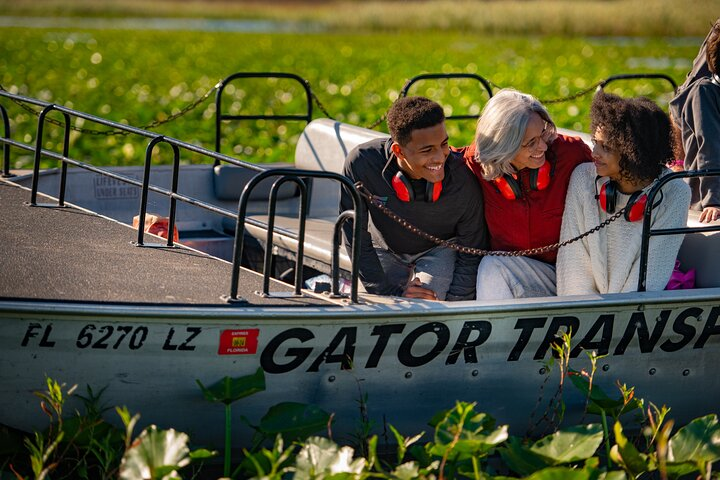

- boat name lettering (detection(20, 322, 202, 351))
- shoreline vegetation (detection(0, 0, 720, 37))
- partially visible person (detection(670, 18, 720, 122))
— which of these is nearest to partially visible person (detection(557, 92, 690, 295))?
partially visible person (detection(670, 18, 720, 122))

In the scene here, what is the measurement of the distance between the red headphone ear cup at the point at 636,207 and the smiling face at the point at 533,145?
0.39m

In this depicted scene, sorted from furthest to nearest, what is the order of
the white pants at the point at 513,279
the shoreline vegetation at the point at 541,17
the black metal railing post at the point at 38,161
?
the shoreline vegetation at the point at 541,17 < the black metal railing post at the point at 38,161 < the white pants at the point at 513,279

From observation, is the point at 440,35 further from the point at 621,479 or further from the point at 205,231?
the point at 621,479

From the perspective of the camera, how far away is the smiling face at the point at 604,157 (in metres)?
4.59

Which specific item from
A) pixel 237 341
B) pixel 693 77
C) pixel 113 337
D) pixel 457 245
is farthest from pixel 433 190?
pixel 693 77

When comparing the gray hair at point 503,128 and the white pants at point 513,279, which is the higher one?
the gray hair at point 503,128

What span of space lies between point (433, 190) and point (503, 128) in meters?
0.39

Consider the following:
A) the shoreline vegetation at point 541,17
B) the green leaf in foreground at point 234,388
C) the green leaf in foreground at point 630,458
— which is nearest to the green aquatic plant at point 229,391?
the green leaf in foreground at point 234,388

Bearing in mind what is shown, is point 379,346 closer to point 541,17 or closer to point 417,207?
point 417,207

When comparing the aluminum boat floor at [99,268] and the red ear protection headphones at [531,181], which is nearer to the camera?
the aluminum boat floor at [99,268]

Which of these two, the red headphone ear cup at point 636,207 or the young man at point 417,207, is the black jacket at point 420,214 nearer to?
the young man at point 417,207

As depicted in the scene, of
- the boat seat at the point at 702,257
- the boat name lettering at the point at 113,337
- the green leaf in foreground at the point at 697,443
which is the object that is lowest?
the green leaf in foreground at the point at 697,443

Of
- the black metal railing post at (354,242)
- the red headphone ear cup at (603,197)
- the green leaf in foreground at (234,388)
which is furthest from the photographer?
the red headphone ear cup at (603,197)

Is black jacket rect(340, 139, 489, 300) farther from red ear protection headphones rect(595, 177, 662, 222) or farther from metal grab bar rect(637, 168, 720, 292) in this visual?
metal grab bar rect(637, 168, 720, 292)
